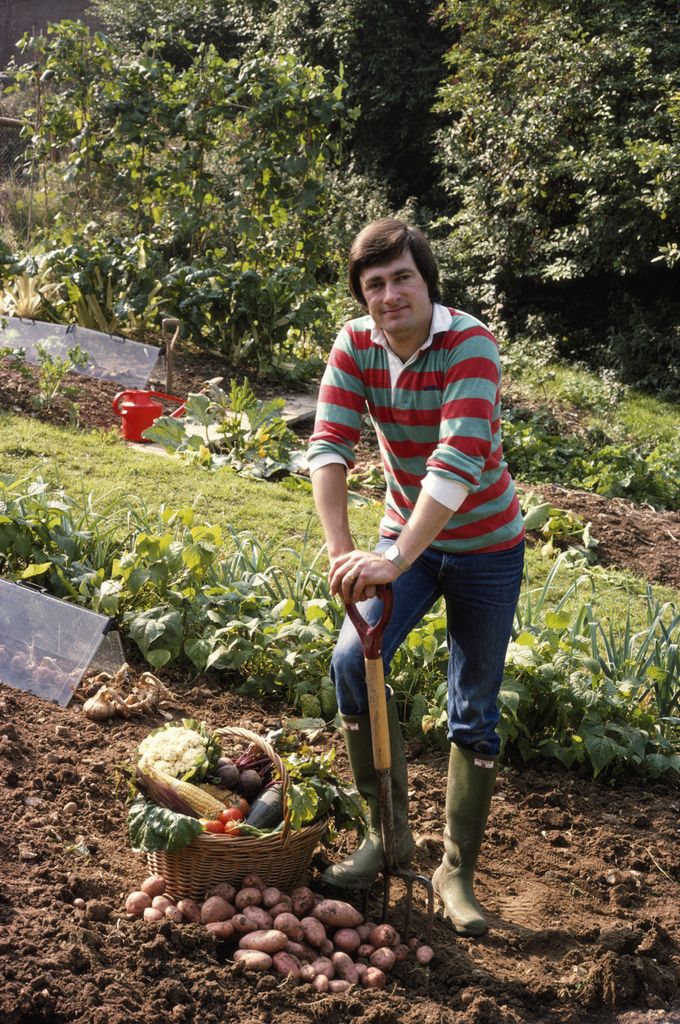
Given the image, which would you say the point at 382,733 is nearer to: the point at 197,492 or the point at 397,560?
the point at 397,560

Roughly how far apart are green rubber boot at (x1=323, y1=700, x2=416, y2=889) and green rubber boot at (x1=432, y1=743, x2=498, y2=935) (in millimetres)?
119

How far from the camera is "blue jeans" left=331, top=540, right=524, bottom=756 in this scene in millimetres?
2508

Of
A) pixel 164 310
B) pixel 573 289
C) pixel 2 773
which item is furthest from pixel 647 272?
pixel 2 773

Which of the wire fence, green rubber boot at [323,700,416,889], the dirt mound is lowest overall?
the dirt mound

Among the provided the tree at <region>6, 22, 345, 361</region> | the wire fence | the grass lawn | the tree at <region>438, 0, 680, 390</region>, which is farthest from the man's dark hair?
the wire fence

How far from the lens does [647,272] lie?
1270 centimetres

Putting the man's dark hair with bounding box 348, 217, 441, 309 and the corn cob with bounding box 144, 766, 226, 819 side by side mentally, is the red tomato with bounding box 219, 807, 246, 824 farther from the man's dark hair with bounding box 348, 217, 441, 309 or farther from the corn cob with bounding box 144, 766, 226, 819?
the man's dark hair with bounding box 348, 217, 441, 309

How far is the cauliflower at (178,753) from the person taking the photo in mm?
2518

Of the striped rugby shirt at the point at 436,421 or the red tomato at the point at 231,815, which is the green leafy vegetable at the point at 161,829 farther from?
the striped rugby shirt at the point at 436,421

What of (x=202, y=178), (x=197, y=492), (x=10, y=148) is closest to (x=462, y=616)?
(x=197, y=492)

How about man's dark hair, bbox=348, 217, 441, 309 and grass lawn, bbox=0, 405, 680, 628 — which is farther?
grass lawn, bbox=0, 405, 680, 628

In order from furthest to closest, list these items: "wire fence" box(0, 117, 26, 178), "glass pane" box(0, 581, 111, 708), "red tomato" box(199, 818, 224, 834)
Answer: "wire fence" box(0, 117, 26, 178) → "glass pane" box(0, 581, 111, 708) → "red tomato" box(199, 818, 224, 834)

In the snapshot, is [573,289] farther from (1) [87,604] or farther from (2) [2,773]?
(2) [2,773]

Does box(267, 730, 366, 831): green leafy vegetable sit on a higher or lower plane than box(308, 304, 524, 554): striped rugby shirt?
lower
